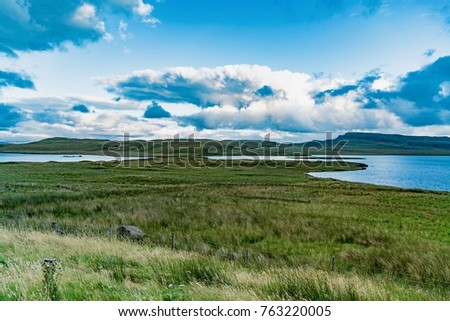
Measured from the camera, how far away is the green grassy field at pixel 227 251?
24.9 ft

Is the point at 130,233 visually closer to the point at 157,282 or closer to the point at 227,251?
the point at 227,251

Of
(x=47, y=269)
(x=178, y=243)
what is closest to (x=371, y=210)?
(x=178, y=243)

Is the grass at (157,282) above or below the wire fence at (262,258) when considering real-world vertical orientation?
above

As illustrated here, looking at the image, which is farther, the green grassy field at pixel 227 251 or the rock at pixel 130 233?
the rock at pixel 130 233

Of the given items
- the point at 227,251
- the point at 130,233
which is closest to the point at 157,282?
the point at 227,251

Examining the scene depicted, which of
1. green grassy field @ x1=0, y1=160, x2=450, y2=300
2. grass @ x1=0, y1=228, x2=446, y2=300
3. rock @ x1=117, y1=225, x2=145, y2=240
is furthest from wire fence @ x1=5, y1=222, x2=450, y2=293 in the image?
grass @ x1=0, y1=228, x2=446, y2=300

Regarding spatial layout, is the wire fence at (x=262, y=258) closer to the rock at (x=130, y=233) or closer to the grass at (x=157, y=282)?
the rock at (x=130, y=233)

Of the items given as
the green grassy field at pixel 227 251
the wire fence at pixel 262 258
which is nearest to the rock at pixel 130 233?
the wire fence at pixel 262 258

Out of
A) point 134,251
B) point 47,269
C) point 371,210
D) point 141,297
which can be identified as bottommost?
point 371,210

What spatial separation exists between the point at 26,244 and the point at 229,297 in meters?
8.84

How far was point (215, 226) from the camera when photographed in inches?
924

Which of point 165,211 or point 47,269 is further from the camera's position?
point 165,211

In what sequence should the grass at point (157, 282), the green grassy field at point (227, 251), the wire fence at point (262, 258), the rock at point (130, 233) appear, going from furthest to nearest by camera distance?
the rock at point (130, 233), the wire fence at point (262, 258), the green grassy field at point (227, 251), the grass at point (157, 282)

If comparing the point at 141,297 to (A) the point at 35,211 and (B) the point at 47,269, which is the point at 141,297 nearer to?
(B) the point at 47,269
